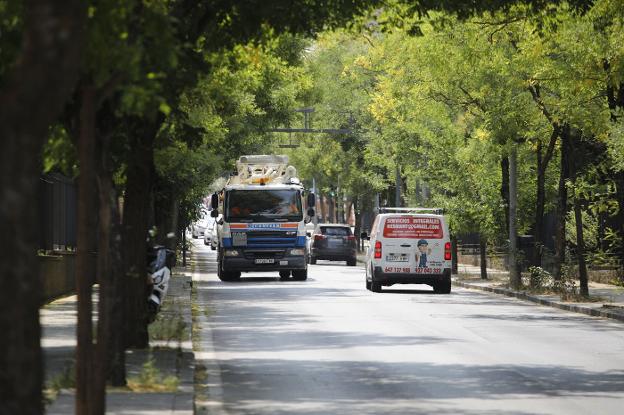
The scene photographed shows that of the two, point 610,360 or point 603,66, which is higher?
point 603,66

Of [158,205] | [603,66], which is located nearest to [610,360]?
[603,66]

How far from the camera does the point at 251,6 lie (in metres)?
16.2

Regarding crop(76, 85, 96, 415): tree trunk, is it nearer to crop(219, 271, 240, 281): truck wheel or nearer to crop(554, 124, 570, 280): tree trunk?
crop(554, 124, 570, 280): tree trunk

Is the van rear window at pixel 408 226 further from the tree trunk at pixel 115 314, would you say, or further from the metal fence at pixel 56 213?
the tree trunk at pixel 115 314

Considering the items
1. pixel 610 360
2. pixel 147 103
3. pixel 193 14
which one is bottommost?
pixel 610 360

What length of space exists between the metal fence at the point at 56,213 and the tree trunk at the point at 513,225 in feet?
34.7

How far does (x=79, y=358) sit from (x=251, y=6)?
6.39m

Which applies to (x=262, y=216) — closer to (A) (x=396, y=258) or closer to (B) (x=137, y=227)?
(A) (x=396, y=258)

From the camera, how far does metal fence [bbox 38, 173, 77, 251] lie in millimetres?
30328

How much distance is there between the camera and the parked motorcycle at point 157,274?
2102 centimetres

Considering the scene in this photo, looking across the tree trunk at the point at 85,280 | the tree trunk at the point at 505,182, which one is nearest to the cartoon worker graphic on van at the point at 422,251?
the tree trunk at the point at 505,182

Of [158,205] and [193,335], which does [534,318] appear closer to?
[193,335]

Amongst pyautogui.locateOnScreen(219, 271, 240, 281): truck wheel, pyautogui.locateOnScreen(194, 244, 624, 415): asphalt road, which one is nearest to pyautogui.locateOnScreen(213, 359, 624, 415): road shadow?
pyautogui.locateOnScreen(194, 244, 624, 415): asphalt road

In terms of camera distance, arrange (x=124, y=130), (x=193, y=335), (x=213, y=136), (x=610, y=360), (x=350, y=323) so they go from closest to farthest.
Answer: (x=124, y=130) → (x=610, y=360) → (x=193, y=335) → (x=350, y=323) → (x=213, y=136)
